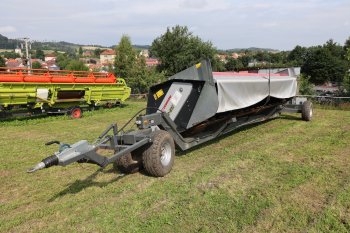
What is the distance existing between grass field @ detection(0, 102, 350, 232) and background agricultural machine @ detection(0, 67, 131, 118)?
17.2 feet

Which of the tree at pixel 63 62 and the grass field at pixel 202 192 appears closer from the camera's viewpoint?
the grass field at pixel 202 192

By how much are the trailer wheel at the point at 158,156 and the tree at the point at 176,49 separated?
1790 inches

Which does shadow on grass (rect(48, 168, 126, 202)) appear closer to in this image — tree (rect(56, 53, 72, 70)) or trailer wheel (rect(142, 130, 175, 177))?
trailer wheel (rect(142, 130, 175, 177))

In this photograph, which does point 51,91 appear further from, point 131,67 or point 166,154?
point 131,67

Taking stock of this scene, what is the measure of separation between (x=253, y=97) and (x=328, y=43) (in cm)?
8274

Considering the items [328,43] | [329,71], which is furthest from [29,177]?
[328,43]

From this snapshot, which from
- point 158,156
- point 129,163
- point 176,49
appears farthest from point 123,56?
point 158,156

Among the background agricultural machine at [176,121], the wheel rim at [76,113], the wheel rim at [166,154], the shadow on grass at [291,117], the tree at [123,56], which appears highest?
the tree at [123,56]

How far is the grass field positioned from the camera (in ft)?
13.5

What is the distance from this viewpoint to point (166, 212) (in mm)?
4398

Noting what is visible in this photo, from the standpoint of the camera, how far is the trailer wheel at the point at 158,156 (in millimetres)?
5617

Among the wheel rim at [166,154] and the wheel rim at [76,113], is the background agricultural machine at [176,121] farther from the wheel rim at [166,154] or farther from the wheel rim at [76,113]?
the wheel rim at [76,113]

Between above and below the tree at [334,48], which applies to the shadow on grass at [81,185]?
below

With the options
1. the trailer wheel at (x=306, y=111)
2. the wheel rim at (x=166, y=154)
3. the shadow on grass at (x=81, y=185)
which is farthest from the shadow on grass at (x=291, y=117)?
the shadow on grass at (x=81, y=185)
